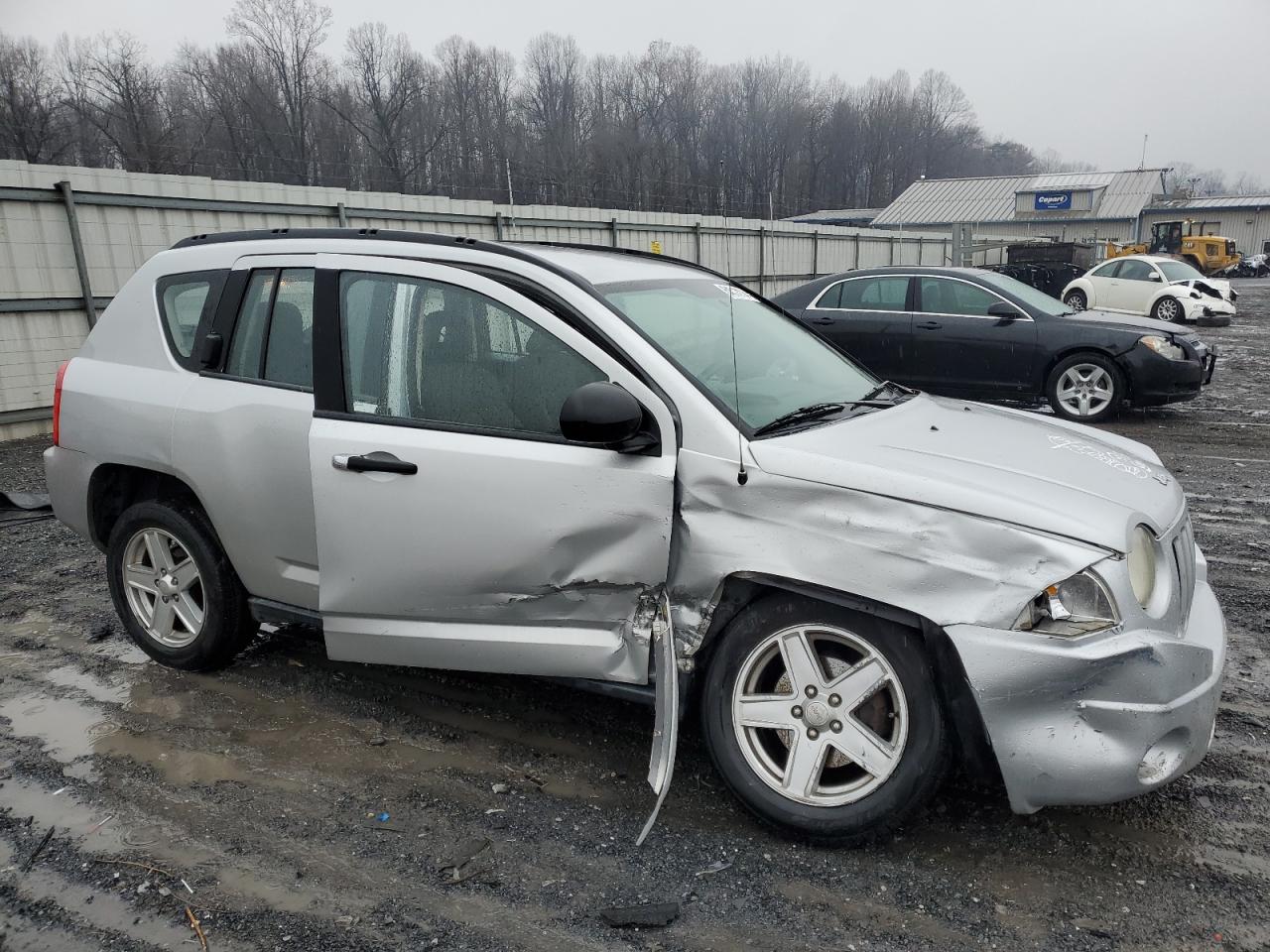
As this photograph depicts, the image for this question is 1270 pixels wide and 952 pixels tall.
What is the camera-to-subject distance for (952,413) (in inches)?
144

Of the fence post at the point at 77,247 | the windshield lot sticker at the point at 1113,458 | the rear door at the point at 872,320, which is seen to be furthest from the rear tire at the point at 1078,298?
the windshield lot sticker at the point at 1113,458

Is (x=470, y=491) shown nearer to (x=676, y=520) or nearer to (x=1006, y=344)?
(x=676, y=520)

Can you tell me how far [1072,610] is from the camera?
2.52 meters

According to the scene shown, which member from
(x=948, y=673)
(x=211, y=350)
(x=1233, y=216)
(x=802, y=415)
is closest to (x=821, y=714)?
(x=948, y=673)

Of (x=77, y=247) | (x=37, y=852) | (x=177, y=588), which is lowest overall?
(x=37, y=852)

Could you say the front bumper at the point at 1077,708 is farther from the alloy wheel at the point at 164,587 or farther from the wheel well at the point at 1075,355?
the wheel well at the point at 1075,355

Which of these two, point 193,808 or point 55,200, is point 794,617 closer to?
point 193,808

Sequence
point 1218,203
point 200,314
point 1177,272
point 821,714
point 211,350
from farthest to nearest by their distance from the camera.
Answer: point 1218,203, point 1177,272, point 200,314, point 211,350, point 821,714

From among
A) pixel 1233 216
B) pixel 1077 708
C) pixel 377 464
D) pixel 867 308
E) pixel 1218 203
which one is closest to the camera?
pixel 1077 708

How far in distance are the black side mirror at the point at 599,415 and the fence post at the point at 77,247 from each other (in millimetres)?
9289

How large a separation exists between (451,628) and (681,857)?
108 centimetres

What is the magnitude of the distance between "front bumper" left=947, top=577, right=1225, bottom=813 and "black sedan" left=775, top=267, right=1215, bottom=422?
7181mm

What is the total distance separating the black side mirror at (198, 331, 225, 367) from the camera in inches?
151

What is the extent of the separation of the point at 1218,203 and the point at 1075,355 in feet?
214
